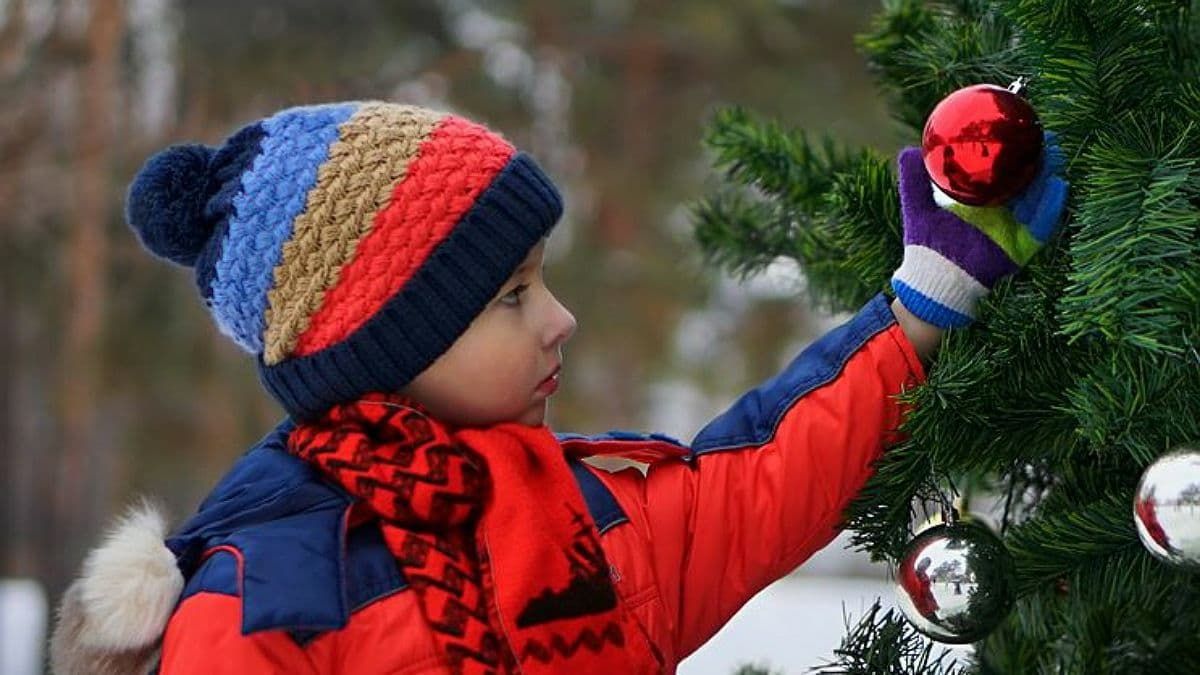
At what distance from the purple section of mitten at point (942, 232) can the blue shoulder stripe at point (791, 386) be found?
0.11 metres

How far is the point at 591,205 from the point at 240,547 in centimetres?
778

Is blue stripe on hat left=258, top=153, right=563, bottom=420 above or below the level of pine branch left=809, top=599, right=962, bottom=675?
above

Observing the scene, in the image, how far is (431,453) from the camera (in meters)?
1.30

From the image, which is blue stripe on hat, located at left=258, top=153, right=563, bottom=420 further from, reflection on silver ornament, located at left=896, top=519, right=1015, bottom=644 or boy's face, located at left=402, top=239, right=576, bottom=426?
reflection on silver ornament, located at left=896, top=519, right=1015, bottom=644

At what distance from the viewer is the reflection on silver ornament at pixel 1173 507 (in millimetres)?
869

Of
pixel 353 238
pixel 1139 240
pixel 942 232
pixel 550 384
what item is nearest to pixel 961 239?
pixel 942 232

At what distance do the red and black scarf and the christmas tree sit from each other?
0.23 meters

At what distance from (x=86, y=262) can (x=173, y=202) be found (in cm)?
687

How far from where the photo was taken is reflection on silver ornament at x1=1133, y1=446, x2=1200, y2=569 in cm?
87

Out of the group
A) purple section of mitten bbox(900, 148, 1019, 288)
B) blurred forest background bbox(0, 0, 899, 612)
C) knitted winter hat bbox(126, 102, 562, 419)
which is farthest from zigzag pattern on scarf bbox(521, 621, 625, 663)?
blurred forest background bbox(0, 0, 899, 612)

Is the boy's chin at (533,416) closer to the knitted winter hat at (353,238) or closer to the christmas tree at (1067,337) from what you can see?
the knitted winter hat at (353,238)

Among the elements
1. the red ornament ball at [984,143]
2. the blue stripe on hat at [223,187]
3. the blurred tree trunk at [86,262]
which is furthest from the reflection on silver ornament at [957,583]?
the blurred tree trunk at [86,262]

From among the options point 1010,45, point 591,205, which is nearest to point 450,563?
point 1010,45

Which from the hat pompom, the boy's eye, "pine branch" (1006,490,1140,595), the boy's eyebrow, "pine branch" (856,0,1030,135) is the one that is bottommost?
"pine branch" (1006,490,1140,595)
